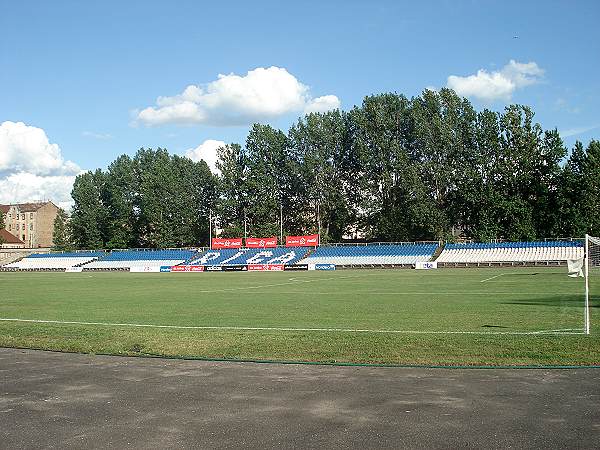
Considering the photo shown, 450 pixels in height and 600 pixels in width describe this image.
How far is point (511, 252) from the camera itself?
6975 cm

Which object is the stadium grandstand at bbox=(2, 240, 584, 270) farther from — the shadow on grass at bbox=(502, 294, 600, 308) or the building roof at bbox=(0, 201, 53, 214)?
the building roof at bbox=(0, 201, 53, 214)

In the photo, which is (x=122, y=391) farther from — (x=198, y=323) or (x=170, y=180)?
(x=170, y=180)

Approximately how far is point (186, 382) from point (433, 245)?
68.1m

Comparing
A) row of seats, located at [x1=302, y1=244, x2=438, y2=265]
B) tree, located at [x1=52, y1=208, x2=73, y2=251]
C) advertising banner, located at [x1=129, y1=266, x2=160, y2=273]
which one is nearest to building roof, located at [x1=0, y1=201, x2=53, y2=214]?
tree, located at [x1=52, y1=208, x2=73, y2=251]

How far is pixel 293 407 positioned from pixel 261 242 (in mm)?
76692

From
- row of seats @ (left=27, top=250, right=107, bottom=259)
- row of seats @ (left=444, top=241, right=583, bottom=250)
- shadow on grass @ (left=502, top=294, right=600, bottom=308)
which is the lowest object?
shadow on grass @ (left=502, top=294, right=600, bottom=308)

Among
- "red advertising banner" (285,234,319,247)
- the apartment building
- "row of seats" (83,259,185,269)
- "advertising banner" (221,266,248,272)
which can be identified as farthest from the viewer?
the apartment building

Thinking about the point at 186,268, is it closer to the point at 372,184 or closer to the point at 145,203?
the point at 145,203

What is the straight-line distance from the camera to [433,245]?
76.0 m

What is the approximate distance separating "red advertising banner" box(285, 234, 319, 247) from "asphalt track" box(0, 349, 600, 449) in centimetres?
7093

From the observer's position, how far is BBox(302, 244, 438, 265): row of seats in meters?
73.4

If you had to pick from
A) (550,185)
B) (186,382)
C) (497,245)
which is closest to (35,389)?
(186,382)

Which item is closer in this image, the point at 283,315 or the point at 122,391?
the point at 122,391

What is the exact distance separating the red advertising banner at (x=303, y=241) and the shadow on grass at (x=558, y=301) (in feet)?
183
